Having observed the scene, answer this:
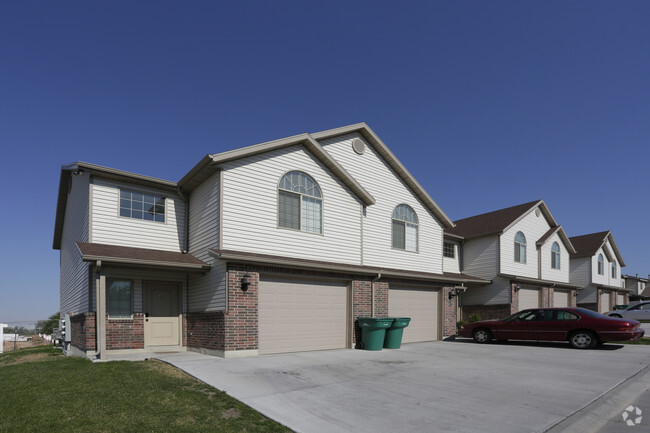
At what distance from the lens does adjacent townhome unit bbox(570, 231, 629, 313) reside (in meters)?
32.3

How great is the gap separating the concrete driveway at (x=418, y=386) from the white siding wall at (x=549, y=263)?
47.7 feet

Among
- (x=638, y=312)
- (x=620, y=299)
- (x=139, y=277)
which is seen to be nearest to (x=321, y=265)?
(x=139, y=277)

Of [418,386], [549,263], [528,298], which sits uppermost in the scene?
[549,263]

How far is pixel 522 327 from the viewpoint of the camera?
52.1 ft

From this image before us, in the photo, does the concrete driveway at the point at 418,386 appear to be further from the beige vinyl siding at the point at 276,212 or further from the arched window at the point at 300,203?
the arched window at the point at 300,203

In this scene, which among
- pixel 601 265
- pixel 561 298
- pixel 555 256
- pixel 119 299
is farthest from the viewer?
pixel 601 265

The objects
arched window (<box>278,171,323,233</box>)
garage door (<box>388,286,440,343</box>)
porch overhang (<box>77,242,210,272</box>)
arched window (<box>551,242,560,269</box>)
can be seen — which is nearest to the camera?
porch overhang (<box>77,242,210,272</box>)

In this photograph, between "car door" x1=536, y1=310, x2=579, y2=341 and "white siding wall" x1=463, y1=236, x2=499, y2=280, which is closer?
"car door" x1=536, y1=310, x2=579, y2=341

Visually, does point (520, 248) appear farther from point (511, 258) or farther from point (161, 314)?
point (161, 314)

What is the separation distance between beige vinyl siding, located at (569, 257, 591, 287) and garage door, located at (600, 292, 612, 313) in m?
2.58

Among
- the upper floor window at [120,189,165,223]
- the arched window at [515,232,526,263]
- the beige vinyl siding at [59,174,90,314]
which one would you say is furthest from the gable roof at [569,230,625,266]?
the beige vinyl siding at [59,174,90,314]

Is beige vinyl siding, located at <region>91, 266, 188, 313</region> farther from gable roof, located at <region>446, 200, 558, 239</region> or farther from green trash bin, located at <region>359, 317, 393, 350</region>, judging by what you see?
gable roof, located at <region>446, 200, 558, 239</region>

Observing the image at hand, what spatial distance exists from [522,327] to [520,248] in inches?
403

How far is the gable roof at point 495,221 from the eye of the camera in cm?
2412
